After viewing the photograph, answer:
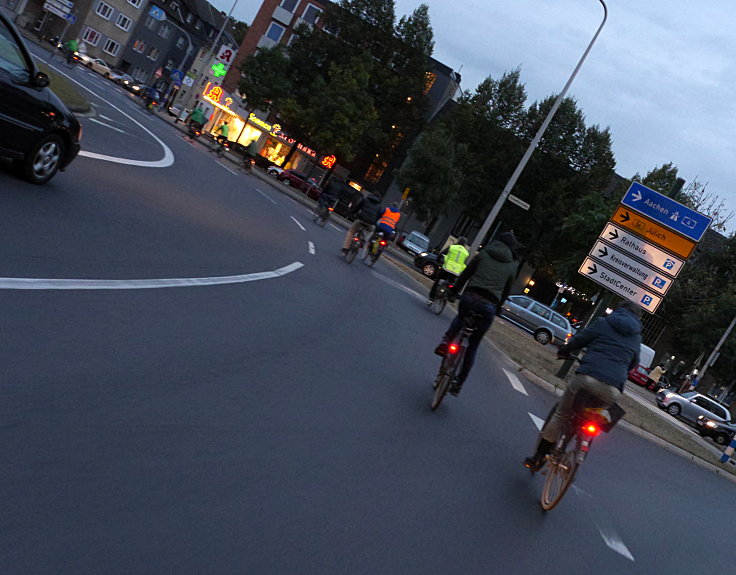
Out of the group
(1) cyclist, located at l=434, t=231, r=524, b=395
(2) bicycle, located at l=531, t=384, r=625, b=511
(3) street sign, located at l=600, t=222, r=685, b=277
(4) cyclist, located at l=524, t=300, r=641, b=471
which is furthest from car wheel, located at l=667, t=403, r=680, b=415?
(2) bicycle, located at l=531, t=384, r=625, b=511

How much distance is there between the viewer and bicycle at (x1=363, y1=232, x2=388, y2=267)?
21.2m

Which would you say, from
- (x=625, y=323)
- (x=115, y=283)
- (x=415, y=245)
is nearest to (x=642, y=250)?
(x=625, y=323)

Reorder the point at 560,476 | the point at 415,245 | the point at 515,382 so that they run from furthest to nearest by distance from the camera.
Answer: the point at 415,245 → the point at 515,382 → the point at 560,476

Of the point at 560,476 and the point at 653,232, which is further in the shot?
the point at 653,232

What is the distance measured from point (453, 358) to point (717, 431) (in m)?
30.3

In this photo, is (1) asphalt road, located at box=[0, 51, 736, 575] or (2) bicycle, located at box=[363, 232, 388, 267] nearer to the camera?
(1) asphalt road, located at box=[0, 51, 736, 575]

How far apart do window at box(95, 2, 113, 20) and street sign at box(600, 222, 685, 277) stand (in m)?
88.8

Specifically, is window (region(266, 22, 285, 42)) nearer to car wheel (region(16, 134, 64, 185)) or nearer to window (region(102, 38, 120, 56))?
window (region(102, 38, 120, 56))

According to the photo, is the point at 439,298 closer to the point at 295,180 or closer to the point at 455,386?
the point at 455,386

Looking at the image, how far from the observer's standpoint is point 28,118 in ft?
32.5

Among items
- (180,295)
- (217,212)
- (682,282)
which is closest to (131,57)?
(682,282)

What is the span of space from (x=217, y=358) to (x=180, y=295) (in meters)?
1.98

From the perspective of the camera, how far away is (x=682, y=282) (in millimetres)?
61312

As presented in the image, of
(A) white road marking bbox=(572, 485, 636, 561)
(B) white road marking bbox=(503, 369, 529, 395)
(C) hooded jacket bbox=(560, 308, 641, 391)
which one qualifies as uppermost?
(C) hooded jacket bbox=(560, 308, 641, 391)
